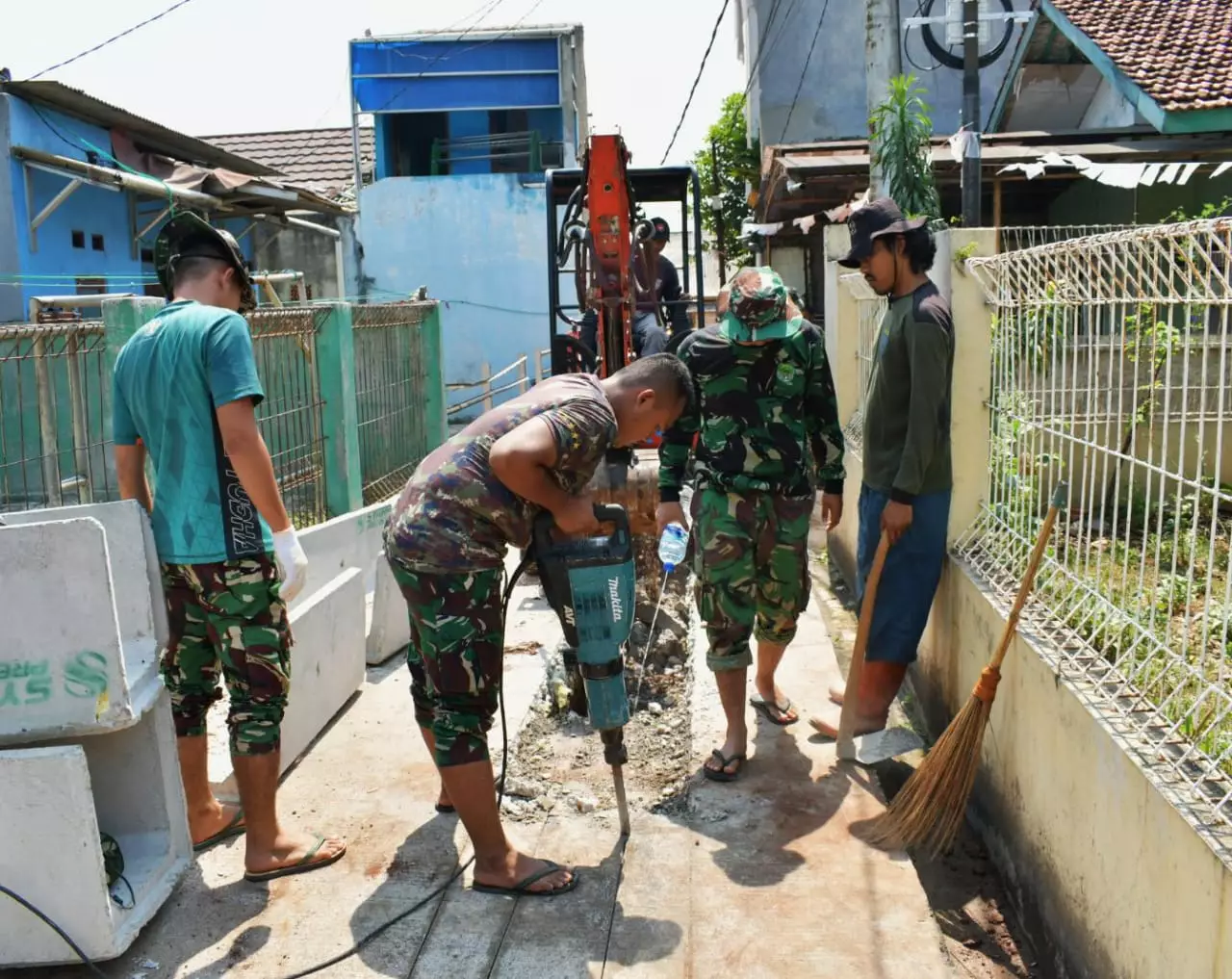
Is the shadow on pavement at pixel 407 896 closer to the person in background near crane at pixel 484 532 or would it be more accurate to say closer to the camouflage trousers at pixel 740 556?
the person in background near crane at pixel 484 532

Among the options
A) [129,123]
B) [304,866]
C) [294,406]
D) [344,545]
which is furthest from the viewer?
[129,123]

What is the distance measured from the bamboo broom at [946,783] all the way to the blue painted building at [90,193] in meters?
8.42

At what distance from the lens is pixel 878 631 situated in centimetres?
418

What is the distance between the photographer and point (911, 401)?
3.89m

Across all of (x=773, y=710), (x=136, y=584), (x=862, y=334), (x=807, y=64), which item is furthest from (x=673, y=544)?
(x=807, y=64)

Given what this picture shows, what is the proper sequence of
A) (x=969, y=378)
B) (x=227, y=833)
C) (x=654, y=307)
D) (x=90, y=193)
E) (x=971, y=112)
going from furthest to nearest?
(x=90, y=193) → (x=971, y=112) → (x=654, y=307) → (x=969, y=378) → (x=227, y=833)

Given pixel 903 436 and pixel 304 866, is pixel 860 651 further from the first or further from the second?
pixel 304 866

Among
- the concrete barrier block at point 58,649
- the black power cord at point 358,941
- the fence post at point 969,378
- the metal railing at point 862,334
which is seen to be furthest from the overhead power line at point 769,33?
the concrete barrier block at point 58,649

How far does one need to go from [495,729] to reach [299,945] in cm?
165

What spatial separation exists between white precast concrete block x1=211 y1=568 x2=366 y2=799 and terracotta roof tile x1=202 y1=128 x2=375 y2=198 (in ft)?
58.8

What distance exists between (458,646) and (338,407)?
478 centimetres

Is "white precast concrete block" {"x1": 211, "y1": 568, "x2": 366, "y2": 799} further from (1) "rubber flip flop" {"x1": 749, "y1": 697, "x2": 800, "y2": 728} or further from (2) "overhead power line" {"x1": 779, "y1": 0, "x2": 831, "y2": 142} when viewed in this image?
(2) "overhead power line" {"x1": 779, "y1": 0, "x2": 831, "y2": 142}

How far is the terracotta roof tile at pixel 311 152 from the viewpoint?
21844 millimetres

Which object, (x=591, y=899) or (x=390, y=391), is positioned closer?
(x=591, y=899)
